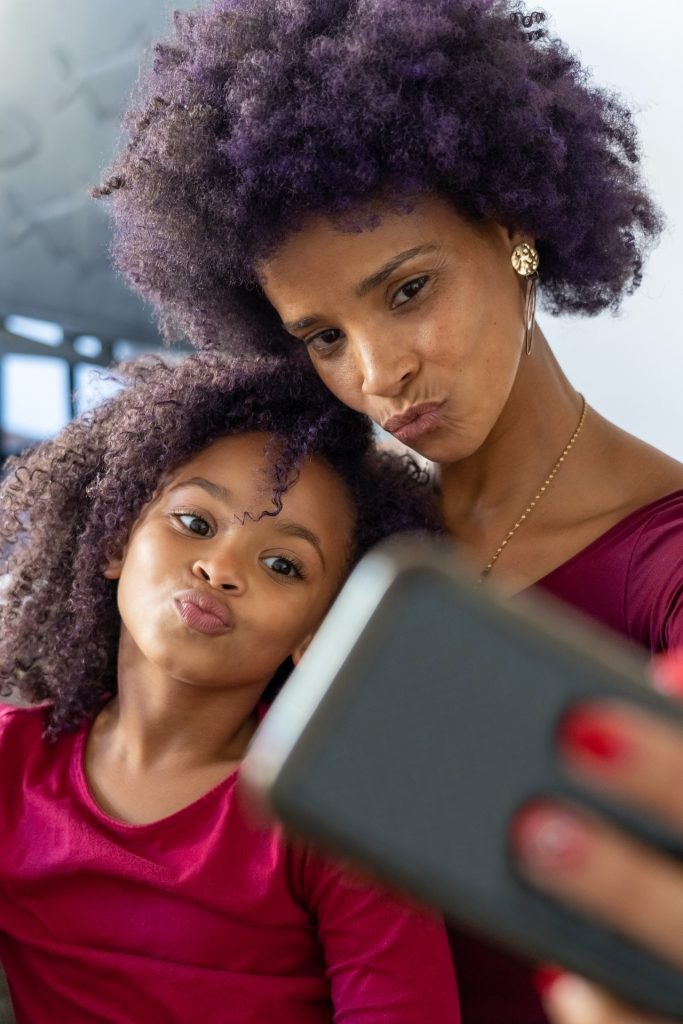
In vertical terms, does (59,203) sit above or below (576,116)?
below

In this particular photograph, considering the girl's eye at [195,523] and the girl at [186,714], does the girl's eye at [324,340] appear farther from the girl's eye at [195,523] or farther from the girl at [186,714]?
the girl's eye at [195,523]

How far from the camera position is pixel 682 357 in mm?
1646

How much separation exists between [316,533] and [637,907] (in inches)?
31.3

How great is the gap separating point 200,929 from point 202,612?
0.91 ft

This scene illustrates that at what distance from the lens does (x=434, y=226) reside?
3.68 feet

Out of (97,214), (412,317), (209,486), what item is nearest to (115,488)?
(209,486)

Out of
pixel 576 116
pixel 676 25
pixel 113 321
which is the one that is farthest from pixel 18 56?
pixel 576 116

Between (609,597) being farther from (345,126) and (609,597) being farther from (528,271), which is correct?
(345,126)

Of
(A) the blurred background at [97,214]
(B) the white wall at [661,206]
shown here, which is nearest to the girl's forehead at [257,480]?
(A) the blurred background at [97,214]

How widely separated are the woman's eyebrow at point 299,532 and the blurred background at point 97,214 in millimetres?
429

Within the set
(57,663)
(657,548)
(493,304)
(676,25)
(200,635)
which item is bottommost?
(57,663)

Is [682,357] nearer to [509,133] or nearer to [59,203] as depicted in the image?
[509,133]

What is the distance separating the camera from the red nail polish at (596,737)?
0.39 m

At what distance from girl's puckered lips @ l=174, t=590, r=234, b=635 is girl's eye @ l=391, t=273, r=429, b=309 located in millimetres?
321
